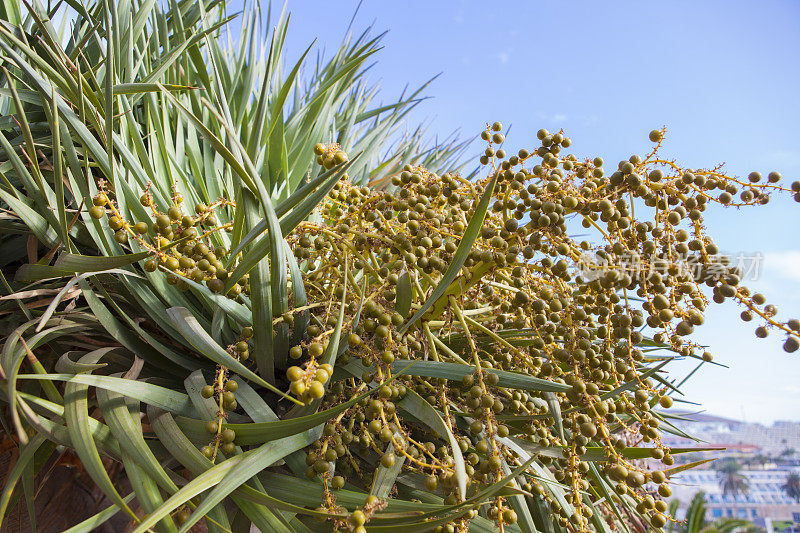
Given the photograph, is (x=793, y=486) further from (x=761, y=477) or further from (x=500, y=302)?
(x=500, y=302)

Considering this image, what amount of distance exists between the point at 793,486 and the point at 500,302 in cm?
2537

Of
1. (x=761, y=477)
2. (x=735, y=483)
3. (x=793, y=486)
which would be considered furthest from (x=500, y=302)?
(x=761, y=477)

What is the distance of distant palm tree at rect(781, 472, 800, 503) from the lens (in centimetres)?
1948

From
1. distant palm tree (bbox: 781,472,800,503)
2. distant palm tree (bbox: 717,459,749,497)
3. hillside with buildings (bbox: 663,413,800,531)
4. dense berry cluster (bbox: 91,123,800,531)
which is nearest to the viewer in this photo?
dense berry cluster (bbox: 91,123,800,531)

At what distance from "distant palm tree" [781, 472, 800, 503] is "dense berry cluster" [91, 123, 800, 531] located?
24.9 metres

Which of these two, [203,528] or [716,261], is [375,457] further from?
[716,261]

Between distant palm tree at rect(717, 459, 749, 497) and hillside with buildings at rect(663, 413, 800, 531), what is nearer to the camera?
hillside with buildings at rect(663, 413, 800, 531)

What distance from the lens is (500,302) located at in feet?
2.03

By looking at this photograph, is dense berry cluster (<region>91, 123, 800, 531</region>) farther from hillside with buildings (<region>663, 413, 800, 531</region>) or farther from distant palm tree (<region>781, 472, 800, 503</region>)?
distant palm tree (<region>781, 472, 800, 503</region>)

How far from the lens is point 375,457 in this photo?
58cm

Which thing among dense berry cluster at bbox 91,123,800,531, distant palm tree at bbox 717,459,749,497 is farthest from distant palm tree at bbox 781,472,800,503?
dense berry cluster at bbox 91,123,800,531

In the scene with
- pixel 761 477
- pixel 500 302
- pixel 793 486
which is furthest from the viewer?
pixel 761 477

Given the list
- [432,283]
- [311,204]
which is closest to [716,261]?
[432,283]

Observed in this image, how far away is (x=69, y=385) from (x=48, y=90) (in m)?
0.30
